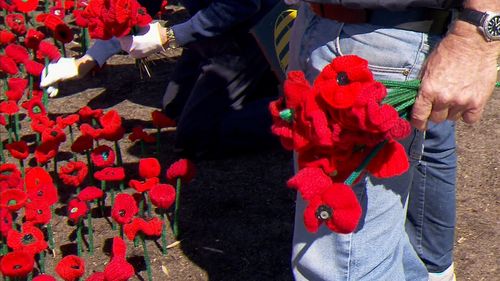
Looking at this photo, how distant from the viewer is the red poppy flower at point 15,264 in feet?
8.61

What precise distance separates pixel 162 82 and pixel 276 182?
1.23 m

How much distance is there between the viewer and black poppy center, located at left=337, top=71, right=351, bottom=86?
197 centimetres

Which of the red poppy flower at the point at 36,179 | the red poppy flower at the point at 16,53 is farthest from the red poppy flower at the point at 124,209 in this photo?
the red poppy flower at the point at 16,53

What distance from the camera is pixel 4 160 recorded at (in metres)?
4.00

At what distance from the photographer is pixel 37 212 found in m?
2.95

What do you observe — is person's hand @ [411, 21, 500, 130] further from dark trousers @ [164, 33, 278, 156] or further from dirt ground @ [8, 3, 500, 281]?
dark trousers @ [164, 33, 278, 156]

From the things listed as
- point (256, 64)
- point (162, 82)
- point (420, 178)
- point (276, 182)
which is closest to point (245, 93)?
point (256, 64)

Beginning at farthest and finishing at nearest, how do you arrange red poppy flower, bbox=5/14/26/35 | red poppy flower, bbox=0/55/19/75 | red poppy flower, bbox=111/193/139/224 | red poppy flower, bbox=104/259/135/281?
red poppy flower, bbox=5/14/26/35 → red poppy flower, bbox=0/55/19/75 → red poppy flower, bbox=111/193/139/224 → red poppy flower, bbox=104/259/135/281

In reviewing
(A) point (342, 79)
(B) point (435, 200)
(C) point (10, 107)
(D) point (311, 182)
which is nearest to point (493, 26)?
(A) point (342, 79)

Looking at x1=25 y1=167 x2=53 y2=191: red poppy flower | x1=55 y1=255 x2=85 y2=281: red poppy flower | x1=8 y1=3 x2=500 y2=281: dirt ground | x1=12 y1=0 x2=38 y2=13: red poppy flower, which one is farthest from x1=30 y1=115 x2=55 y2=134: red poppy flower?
x1=12 y1=0 x2=38 y2=13: red poppy flower

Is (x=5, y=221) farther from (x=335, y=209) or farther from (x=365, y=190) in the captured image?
(x=335, y=209)

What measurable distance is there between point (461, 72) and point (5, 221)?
156 cm

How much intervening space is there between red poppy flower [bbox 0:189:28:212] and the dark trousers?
1.22 m

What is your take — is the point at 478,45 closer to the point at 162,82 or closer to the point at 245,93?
the point at 245,93
